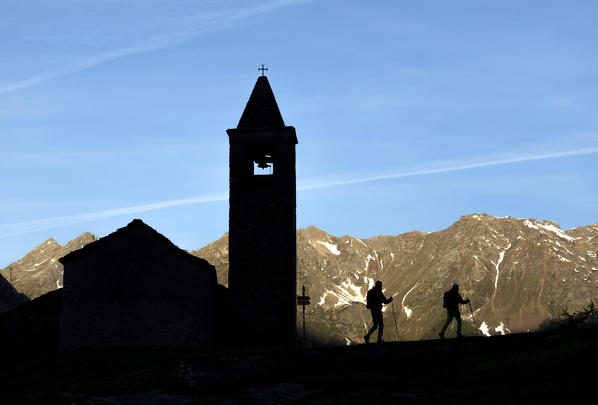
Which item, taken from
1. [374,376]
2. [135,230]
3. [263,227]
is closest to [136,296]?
[135,230]

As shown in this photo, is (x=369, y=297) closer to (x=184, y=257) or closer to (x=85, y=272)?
(x=184, y=257)

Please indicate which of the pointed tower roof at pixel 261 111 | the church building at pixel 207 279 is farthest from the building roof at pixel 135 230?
the pointed tower roof at pixel 261 111

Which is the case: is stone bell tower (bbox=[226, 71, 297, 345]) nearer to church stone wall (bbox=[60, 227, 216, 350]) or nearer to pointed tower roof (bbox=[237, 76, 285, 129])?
pointed tower roof (bbox=[237, 76, 285, 129])

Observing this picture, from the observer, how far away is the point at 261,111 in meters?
33.8

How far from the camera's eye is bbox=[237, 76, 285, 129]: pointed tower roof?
33.3 metres

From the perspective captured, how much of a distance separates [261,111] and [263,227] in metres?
5.98

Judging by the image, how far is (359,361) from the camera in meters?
18.5

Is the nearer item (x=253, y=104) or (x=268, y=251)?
(x=268, y=251)

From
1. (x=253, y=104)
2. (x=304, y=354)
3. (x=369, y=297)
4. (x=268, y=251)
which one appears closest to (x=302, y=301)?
(x=268, y=251)

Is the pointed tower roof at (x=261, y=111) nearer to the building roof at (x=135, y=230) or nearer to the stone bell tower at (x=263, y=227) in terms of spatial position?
the stone bell tower at (x=263, y=227)

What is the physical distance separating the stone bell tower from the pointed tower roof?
0.16 feet

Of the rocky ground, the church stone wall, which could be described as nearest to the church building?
the church stone wall

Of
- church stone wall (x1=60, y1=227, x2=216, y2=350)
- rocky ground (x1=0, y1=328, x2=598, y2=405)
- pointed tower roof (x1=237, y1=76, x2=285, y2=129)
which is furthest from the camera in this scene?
pointed tower roof (x1=237, y1=76, x2=285, y2=129)

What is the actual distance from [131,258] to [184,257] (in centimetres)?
237
